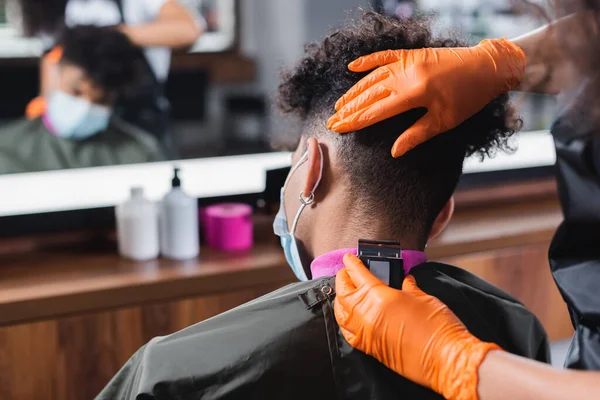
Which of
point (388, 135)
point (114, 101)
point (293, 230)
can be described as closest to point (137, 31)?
point (114, 101)

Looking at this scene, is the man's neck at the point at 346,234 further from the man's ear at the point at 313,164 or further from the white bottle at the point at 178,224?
the white bottle at the point at 178,224

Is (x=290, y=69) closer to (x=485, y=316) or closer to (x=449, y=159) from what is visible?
(x=449, y=159)

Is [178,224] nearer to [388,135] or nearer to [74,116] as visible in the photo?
[74,116]

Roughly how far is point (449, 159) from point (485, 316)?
338 mm

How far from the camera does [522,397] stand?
1013mm

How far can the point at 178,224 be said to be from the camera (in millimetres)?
2029

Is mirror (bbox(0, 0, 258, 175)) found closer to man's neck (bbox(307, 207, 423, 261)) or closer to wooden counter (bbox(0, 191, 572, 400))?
wooden counter (bbox(0, 191, 572, 400))

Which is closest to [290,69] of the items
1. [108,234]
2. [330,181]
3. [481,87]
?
[330,181]

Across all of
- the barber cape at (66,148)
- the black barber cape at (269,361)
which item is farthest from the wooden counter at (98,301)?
the black barber cape at (269,361)

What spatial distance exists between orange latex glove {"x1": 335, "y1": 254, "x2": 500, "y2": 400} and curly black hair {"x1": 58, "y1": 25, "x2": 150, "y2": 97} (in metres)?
1.30

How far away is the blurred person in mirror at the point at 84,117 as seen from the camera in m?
2.12

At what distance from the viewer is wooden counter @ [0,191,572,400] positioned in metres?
1.75

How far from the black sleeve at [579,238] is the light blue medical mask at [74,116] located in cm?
141

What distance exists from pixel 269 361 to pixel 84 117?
51.1 inches
